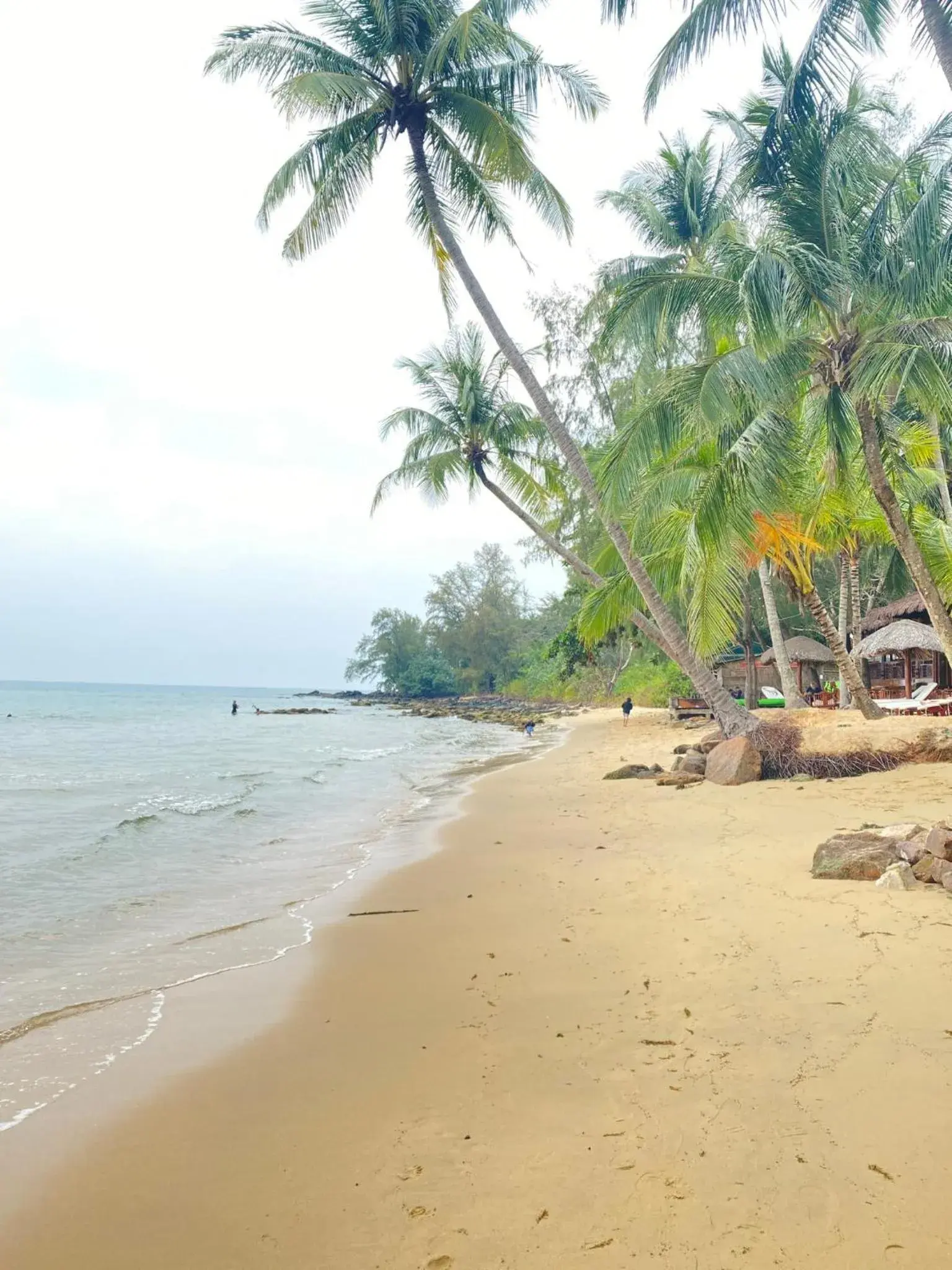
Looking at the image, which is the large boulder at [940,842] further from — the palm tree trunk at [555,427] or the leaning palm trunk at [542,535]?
the leaning palm trunk at [542,535]

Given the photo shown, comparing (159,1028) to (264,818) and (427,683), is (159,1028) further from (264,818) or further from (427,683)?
(427,683)

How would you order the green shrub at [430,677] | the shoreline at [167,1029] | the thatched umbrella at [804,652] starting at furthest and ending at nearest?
the green shrub at [430,677] → the thatched umbrella at [804,652] → the shoreline at [167,1029]

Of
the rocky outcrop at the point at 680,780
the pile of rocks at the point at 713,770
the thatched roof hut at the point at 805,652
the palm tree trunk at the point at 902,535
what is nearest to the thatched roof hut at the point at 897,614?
the thatched roof hut at the point at 805,652

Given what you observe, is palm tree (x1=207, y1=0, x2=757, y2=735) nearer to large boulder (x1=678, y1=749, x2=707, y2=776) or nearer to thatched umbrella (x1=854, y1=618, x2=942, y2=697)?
large boulder (x1=678, y1=749, x2=707, y2=776)

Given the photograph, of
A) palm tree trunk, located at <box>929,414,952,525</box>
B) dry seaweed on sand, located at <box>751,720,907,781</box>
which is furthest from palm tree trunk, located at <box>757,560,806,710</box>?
dry seaweed on sand, located at <box>751,720,907,781</box>

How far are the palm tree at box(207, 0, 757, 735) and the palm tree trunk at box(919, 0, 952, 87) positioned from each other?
19.8 ft

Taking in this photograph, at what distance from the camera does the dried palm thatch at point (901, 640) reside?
17281mm

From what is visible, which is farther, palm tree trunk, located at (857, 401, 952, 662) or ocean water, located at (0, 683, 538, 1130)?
palm tree trunk, located at (857, 401, 952, 662)

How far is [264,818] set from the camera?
11117 mm

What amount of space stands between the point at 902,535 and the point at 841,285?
298 cm

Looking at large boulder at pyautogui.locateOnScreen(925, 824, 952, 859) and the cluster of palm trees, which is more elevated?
the cluster of palm trees

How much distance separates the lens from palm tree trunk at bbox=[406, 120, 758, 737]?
1214 cm

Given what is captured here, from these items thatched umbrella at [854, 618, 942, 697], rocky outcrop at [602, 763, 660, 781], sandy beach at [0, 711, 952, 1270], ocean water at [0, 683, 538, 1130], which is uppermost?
thatched umbrella at [854, 618, 942, 697]

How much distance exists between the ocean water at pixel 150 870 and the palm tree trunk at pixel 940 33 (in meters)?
9.39
